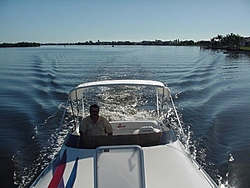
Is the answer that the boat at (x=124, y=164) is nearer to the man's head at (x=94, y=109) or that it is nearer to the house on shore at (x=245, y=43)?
the man's head at (x=94, y=109)

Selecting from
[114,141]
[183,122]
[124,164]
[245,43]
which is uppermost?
[124,164]

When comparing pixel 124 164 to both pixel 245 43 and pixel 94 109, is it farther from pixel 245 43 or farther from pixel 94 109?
pixel 245 43

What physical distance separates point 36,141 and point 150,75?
11.6m

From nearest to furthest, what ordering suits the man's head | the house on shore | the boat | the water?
the boat → the man's head → the water → the house on shore

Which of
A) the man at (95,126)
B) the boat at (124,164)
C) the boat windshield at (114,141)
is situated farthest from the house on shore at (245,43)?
the boat windshield at (114,141)

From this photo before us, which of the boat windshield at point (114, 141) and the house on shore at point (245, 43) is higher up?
the boat windshield at point (114, 141)

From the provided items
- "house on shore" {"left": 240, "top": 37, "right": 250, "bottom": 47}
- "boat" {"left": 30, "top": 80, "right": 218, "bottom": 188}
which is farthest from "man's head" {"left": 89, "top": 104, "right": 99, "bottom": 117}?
"house on shore" {"left": 240, "top": 37, "right": 250, "bottom": 47}

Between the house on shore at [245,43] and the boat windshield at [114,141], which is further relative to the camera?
the house on shore at [245,43]

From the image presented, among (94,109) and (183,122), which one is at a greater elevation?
(94,109)

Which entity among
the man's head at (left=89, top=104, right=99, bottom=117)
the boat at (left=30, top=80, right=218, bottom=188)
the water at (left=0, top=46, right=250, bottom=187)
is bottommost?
the water at (left=0, top=46, right=250, bottom=187)

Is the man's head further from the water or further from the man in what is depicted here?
the water

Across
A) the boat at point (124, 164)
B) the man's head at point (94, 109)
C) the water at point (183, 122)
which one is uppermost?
the man's head at point (94, 109)

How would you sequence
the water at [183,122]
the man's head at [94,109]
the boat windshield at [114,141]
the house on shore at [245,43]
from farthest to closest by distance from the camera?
1. the house on shore at [245,43]
2. the water at [183,122]
3. the man's head at [94,109]
4. the boat windshield at [114,141]

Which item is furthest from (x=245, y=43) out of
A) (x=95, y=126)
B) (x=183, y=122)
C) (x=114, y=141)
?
(x=114, y=141)
